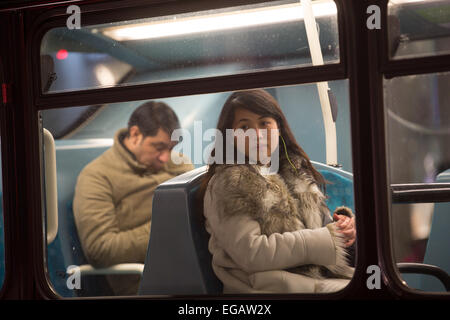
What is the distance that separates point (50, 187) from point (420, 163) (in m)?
1.71

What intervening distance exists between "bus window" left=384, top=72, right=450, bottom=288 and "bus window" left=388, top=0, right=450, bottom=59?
14cm

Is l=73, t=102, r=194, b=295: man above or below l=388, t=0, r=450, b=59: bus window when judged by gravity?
below

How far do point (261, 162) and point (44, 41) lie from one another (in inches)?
46.4

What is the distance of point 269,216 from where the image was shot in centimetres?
250

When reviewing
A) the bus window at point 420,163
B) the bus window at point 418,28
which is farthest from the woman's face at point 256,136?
the bus window at point 418,28

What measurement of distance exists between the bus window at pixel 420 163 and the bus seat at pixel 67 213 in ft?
4.64

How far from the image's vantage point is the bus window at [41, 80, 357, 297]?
2.40 m

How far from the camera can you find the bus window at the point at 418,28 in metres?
2.19

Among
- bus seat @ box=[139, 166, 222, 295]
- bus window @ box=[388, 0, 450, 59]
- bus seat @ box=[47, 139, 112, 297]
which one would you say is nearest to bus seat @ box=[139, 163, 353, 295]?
bus seat @ box=[139, 166, 222, 295]

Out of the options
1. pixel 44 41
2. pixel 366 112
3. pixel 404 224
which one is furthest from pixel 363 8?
pixel 44 41

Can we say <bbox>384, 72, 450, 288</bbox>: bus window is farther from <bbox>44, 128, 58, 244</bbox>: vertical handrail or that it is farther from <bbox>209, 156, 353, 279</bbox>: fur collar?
<bbox>44, 128, 58, 244</bbox>: vertical handrail

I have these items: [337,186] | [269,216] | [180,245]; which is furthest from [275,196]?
[180,245]

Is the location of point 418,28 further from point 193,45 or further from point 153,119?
point 153,119
